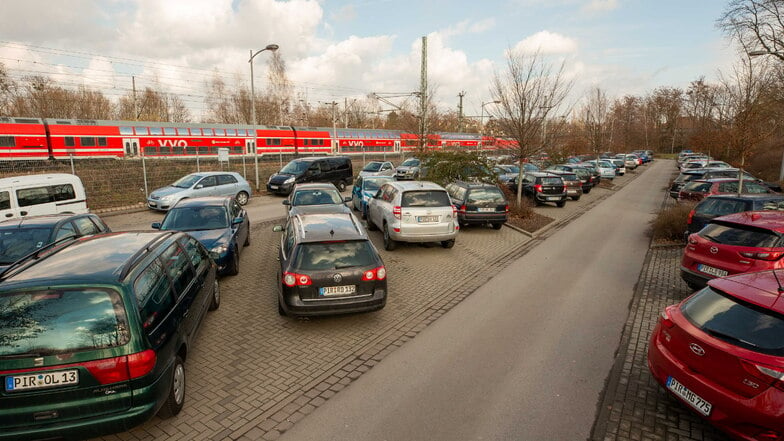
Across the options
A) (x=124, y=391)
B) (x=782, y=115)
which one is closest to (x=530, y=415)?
(x=124, y=391)

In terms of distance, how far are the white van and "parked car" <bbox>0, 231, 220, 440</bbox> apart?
9.01 m

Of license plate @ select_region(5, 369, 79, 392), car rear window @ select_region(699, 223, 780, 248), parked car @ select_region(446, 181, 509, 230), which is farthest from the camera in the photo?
parked car @ select_region(446, 181, 509, 230)

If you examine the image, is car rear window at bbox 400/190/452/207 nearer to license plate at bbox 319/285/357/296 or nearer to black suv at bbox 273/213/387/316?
black suv at bbox 273/213/387/316

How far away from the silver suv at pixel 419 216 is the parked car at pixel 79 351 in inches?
266

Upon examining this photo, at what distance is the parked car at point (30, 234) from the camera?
21.9 feet

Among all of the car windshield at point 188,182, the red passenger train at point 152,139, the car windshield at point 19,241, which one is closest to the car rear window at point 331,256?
the car windshield at point 19,241

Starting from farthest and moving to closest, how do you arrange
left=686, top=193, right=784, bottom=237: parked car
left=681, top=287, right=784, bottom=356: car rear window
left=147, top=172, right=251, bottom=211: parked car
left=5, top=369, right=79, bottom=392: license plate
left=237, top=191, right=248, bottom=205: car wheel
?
left=237, top=191, right=248, bottom=205: car wheel < left=147, top=172, right=251, bottom=211: parked car < left=686, top=193, right=784, bottom=237: parked car < left=681, top=287, right=784, bottom=356: car rear window < left=5, top=369, right=79, bottom=392: license plate

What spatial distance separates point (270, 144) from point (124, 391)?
32494mm

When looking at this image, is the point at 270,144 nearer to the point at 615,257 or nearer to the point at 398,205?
the point at 398,205

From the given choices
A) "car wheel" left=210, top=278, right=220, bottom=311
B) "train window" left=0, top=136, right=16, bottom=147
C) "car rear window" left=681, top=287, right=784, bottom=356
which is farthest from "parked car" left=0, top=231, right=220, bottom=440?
"train window" left=0, top=136, right=16, bottom=147

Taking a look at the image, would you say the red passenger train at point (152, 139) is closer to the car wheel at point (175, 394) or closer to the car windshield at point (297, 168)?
the car windshield at point (297, 168)

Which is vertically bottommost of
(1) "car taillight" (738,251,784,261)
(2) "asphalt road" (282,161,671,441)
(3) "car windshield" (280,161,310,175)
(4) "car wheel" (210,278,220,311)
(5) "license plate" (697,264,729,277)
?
(2) "asphalt road" (282,161,671,441)

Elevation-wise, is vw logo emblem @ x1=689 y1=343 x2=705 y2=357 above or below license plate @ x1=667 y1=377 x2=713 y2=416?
above

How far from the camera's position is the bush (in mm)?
11884
